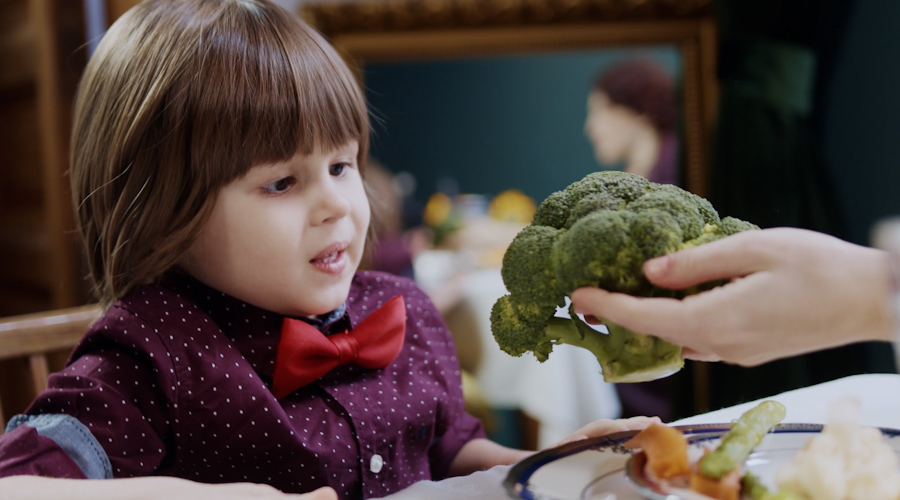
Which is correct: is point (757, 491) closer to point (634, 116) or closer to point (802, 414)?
point (802, 414)

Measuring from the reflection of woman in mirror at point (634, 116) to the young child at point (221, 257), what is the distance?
5.71 feet

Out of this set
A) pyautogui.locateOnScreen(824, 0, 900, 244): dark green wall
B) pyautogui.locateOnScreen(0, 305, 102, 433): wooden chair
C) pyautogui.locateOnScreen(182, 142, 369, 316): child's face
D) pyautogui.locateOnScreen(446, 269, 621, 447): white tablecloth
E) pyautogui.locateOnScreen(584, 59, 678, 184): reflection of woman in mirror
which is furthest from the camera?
pyautogui.locateOnScreen(584, 59, 678, 184): reflection of woman in mirror

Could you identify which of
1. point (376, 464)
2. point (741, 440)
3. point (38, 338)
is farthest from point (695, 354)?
point (38, 338)

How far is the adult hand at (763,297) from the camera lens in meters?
0.55

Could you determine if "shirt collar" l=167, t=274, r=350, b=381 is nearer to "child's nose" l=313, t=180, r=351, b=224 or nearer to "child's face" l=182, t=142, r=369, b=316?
"child's face" l=182, t=142, r=369, b=316

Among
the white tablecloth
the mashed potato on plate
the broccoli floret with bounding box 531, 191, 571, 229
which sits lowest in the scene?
the white tablecloth

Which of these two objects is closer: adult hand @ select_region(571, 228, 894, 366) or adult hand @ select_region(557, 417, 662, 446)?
adult hand @ select_region(571, 228, 894, 366)

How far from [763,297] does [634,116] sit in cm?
208

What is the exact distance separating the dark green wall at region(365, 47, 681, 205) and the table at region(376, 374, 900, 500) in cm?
163

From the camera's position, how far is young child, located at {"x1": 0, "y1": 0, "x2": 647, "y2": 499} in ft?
2.41

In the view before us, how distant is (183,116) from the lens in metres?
0.75

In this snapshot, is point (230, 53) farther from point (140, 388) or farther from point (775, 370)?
point (775, 370)

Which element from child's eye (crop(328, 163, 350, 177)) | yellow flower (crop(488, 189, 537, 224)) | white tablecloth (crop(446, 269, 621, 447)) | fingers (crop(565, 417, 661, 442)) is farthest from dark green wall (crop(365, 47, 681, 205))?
fingers (crop(565, 417, 661, 442))

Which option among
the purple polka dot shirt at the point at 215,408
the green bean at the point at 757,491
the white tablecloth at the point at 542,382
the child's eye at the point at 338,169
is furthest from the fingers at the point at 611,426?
the white tablecloth at the point at 542,382
